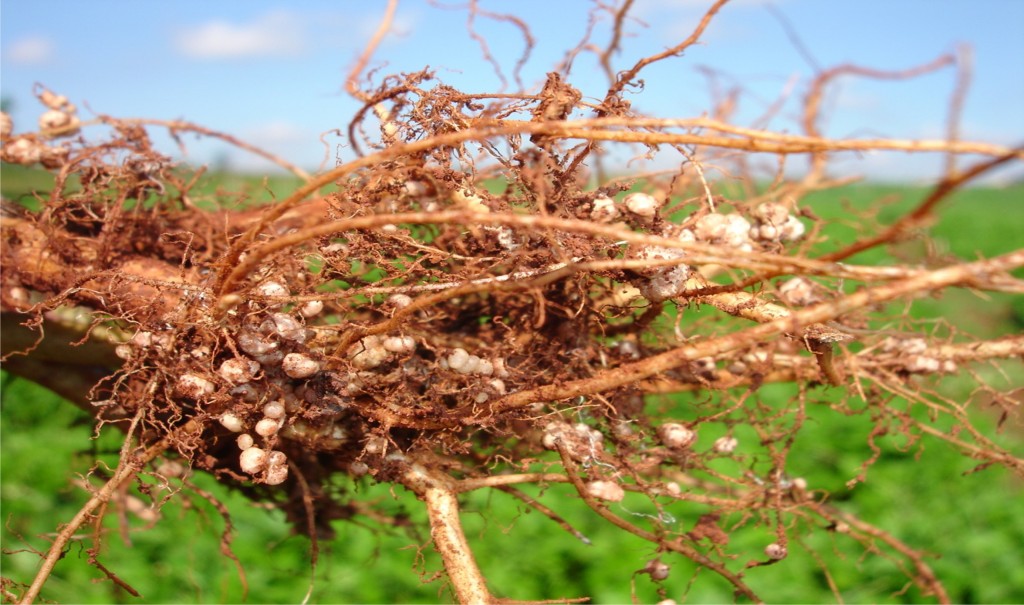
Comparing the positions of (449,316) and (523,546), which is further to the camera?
(523,546)

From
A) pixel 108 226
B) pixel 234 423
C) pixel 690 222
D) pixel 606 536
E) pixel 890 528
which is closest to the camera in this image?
pixel 234 423

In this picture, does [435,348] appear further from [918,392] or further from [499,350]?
[918,392]

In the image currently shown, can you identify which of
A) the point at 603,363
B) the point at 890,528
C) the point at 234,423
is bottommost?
the point at 234,423

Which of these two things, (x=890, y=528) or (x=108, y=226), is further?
(x=890, y=528)

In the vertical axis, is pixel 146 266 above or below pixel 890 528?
below

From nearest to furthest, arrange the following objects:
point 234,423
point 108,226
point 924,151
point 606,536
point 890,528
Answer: point 924,151
point 234,423
point 108,226
point 606,536
point 890,528

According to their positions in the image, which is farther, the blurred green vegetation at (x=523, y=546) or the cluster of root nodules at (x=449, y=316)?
the blurred green vegetation at (x=523, y=546)

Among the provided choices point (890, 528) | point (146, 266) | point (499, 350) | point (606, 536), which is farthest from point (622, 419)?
point (890, 528)

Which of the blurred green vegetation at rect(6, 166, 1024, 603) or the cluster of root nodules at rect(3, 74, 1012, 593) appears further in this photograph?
the blurred green vegetation at rect(6, 166, 1024, 603)
